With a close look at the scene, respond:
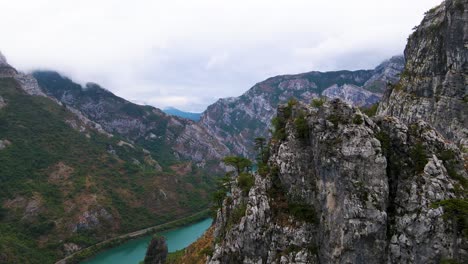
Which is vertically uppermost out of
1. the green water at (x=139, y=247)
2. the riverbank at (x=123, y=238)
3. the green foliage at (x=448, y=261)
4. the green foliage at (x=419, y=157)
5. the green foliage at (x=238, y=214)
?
the green foliage at (x=419, y=157)

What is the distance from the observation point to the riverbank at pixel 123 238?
12925cm

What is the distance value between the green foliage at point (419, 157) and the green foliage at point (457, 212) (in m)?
4.56

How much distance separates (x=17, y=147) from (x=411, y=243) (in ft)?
673

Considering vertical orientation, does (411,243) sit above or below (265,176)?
below

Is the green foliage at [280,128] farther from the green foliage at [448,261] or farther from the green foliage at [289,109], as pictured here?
the green foliage at [448,261]

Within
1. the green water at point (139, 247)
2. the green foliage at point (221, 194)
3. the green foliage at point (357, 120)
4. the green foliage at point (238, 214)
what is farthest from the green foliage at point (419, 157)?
the green water at point (139, 247)

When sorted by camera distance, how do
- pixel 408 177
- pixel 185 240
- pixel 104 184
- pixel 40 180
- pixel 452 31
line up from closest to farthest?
pixel 408 177
pixel 452 31
pixel 185 240
pixel 40 180
pixel 104 184

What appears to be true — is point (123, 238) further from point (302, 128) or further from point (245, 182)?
point (302, 128)

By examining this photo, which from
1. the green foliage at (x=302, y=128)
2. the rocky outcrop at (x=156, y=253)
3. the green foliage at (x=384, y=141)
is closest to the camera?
the green foliage at (x=384, y=141)

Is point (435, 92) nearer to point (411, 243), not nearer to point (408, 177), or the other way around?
point (408, 177)

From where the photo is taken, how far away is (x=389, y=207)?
3291cm

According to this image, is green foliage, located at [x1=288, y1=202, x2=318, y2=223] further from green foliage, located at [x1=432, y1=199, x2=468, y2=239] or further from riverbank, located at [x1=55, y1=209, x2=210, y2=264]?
riverbank, located at [x1=55, y1=209, x2=210, y2=264]

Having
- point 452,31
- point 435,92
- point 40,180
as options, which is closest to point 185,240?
point 40,180

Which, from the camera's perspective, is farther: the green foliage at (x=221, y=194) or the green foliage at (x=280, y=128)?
the green foliage at (x=221, y=194)
